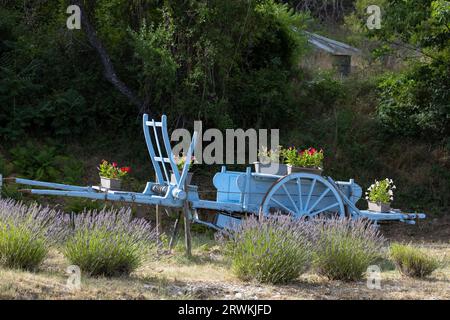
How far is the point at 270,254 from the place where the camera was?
24.8ft

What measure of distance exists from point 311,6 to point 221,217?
16.2m

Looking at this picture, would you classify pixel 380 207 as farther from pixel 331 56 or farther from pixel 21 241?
pixel 331 56

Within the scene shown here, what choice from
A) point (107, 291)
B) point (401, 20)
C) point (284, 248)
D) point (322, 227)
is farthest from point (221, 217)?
point (401, 20)

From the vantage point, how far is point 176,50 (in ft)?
51.0

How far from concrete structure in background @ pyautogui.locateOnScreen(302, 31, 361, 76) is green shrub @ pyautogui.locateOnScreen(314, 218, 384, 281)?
11.7m

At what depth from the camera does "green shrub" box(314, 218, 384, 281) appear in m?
8.09

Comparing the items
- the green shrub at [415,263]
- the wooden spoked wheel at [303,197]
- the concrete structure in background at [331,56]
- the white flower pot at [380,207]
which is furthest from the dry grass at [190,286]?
the concrete structure in background at [331,56]

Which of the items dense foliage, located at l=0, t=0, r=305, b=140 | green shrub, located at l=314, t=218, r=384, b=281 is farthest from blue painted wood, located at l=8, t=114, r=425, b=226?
dense foliage, located at l=0, t=0, r=305, b=140

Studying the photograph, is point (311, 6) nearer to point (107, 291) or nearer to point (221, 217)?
point (221, 217)

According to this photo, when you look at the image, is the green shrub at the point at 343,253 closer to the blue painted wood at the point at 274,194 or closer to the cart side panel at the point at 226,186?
the blue painted wood at the point at 274,194

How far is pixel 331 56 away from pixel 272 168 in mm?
10705

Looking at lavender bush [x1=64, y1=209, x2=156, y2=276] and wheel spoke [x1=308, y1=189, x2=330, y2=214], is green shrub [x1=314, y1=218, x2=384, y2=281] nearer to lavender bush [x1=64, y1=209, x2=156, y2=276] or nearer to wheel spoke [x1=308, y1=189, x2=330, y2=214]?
lavender bush [x1=64, y1=209, x2=156, y2=276]

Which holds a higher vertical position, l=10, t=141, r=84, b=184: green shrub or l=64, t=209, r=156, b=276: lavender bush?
l=10, t=141, r=84, b=184: green shrub

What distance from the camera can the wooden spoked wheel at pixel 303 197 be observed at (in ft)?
34.8
